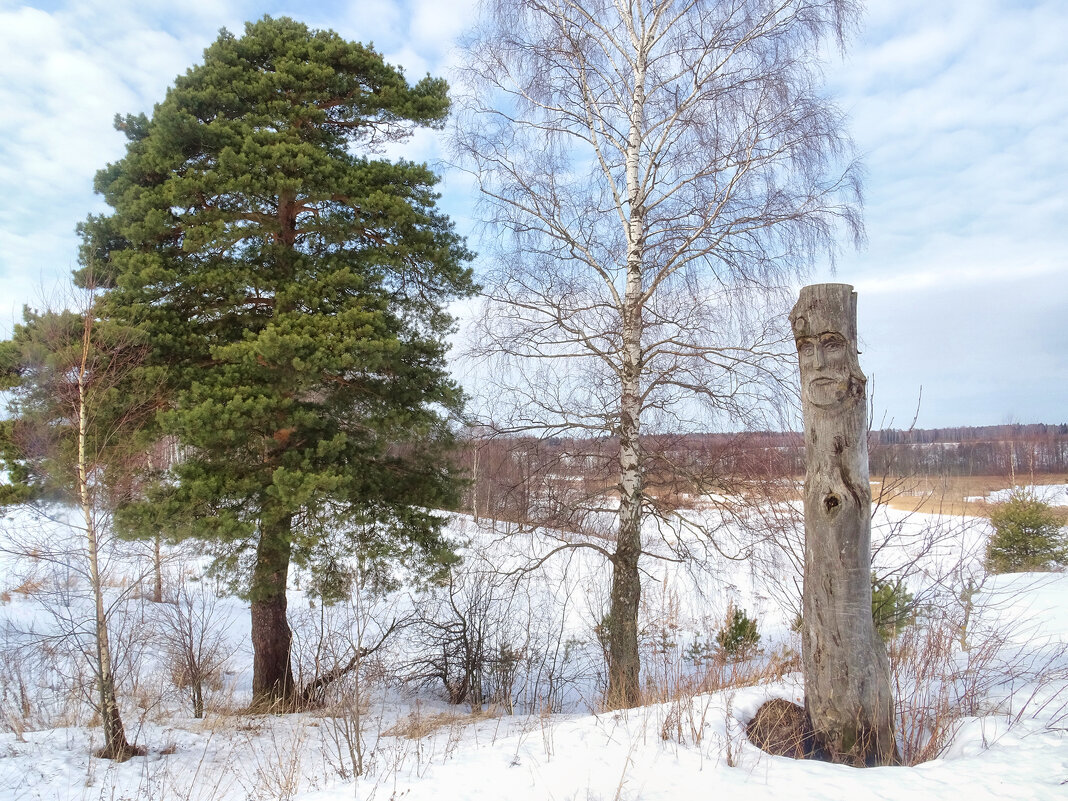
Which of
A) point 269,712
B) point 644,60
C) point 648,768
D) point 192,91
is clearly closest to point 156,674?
point 269,712

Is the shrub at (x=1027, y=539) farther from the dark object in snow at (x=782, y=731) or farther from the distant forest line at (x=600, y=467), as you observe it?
the dark object in snow at (x=782, y=731)

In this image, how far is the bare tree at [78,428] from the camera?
628 cm

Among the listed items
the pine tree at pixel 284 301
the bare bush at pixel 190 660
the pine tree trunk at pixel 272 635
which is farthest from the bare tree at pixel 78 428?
the bare bush at pixel 190 660

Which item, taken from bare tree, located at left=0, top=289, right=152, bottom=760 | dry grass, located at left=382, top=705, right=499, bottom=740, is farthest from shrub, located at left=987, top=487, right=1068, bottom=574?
bare tree, located at left=0, top=289, right=152, bottom=760

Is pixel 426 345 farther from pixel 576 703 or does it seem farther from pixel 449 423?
pixel 576 703

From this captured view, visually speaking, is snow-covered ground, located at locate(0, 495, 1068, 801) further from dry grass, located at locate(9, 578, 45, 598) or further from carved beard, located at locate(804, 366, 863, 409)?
carved beard, located at locate(804, 366, 863, 409)

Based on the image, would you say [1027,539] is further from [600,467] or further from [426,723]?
[426,723]

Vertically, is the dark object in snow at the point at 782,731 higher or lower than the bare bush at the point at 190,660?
higher

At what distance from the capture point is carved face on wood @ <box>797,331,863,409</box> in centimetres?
417

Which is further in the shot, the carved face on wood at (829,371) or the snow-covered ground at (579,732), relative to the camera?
the carved face on wood at (829,371)

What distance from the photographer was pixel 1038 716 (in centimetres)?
429

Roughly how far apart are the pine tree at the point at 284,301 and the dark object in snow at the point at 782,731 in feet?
14.8

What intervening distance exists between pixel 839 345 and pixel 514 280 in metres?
4.12

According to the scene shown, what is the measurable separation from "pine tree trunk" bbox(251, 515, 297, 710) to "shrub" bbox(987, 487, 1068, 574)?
42.2 ft
